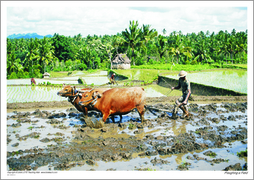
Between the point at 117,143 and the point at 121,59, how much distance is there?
2611cm

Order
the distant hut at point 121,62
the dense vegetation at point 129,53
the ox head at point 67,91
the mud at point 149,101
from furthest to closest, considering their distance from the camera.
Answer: the dense vegetation at point 129,53, the distant hut at point 121,62, the mud at point 149,101, the ox head at point 67,91

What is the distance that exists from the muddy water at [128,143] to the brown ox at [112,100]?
1.97 ft

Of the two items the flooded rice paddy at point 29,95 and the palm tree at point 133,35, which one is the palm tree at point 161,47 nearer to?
the palm tree at point 133,35

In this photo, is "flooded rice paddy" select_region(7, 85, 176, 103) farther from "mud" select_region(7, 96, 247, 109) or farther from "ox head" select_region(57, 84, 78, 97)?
"ox head" select_region(57, 84, 78, 97)

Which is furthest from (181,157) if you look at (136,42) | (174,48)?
(174,48)

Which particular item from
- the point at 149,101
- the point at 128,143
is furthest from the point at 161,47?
the point at 128,143

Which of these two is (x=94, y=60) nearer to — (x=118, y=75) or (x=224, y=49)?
(x=118, y=75)

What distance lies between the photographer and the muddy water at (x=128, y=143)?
19.1ft

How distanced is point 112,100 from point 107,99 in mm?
180

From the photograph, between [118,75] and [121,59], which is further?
[121,59]

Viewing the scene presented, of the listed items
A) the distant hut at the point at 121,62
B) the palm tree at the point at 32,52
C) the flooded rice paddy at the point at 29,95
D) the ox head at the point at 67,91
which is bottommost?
the flooded rice paddy at the point at 29,95

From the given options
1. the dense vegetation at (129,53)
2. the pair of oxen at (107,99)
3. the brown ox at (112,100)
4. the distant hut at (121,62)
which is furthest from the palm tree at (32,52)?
the brown ox at (112,100)

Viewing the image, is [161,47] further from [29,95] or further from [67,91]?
[67,91]

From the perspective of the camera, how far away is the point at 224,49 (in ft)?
142
